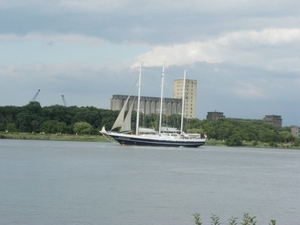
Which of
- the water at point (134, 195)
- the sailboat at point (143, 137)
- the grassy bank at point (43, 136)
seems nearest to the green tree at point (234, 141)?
the grassy bank at point (43, 136)

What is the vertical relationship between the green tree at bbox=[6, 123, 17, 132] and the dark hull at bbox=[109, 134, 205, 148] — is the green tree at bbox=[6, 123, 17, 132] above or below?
above

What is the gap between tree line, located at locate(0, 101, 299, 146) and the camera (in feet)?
418

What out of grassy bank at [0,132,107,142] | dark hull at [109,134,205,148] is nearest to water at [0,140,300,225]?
dark hull at [109,134,205,148]

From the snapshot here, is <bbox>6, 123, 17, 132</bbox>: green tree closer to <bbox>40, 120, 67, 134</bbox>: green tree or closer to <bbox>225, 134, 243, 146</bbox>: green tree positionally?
<bbox>40, 120, 67, 134</bbox>: green tree

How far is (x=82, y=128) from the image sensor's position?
13062 cm

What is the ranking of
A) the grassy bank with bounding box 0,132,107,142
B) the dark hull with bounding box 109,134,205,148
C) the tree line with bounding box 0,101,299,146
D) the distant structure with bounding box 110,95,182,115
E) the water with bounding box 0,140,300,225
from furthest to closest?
the distant structure with bounding box 110,95,182,115
the tree line with bounding box 0,101,299,146
the grassy bank with bounding box 0,132,107,142
the dark hull with bounding box 109,134,205,148
the water with bounding box 0,140,300,225

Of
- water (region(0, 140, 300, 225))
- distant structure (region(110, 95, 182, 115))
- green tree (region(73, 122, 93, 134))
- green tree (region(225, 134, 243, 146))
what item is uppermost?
distant structure (region(110, 95, 182, 115))

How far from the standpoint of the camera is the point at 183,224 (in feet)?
87.0

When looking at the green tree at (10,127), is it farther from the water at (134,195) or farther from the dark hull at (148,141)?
the water at (134,195)

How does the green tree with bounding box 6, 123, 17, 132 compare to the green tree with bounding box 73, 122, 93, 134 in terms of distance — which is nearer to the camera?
the green tree with bounding box 6, 123, 17, 132

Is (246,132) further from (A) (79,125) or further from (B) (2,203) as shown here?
(B) (2,203)

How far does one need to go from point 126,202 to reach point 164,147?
74.5 m

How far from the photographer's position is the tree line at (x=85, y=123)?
418ft

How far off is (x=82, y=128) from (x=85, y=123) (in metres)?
1.42
